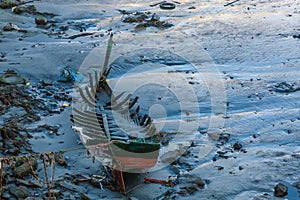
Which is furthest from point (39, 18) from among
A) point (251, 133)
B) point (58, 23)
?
point (251, 133)

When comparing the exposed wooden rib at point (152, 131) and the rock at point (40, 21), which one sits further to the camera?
the rock at point (40, 21)

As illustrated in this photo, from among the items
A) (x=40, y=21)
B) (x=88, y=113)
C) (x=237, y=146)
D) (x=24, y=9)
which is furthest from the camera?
(x=24, y=9)

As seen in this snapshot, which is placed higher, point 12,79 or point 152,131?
point 12,79

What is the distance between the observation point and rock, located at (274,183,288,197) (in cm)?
574

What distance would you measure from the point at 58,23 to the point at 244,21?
607cm

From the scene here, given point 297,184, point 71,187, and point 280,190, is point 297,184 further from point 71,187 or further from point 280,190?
point 71,187

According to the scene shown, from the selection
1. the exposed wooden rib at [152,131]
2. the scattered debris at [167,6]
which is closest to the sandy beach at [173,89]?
the scattered debris at [167,6]

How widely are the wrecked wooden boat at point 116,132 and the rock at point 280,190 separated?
1694 mm

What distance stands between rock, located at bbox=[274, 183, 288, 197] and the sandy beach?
28mm

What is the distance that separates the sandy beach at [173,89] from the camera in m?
6.01

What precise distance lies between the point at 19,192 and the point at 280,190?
136 inches

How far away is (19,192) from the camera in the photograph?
5.44m

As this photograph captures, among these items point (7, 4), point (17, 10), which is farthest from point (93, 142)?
point (7, 4)

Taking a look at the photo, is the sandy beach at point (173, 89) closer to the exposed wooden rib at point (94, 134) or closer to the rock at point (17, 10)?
the rock at point (17, 10)
